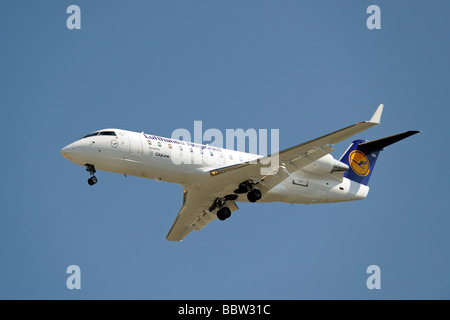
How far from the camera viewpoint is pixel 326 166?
22844mm

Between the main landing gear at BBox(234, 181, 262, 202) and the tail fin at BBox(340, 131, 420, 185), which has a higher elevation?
the tail fin at BBox(340, 131, 420, 185)

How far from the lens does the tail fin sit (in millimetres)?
24641

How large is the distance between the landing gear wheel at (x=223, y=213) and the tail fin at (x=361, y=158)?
17.0 ft

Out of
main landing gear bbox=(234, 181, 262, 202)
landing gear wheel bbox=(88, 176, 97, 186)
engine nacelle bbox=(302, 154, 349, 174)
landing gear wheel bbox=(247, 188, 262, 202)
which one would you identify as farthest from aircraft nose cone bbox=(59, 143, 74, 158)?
engine nacelle bbox=(302, 154, 349, 174)

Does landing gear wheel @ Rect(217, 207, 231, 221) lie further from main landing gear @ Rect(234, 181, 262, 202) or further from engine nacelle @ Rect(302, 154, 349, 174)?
engine nacelle @ Rect(302, 154, 349, 174)

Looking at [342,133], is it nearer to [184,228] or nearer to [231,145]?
[231,145]

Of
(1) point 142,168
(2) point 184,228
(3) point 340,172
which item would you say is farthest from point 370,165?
(1) point 142,168

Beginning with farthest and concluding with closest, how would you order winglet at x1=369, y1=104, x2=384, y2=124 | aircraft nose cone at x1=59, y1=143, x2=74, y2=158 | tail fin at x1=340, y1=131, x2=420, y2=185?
1. tail fin at x1=340, y1=131, x2=420, y2=185
2. aircraft nose cone at x1=59, y1=143, x2=74, y2=158
3. winglet at x1=369, y1=104, x2=384, y2=124

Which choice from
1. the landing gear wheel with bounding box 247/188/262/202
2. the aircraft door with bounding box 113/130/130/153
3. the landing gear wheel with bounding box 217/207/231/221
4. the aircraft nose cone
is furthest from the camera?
the landing gear wheel with bounding box 217/207/231/221

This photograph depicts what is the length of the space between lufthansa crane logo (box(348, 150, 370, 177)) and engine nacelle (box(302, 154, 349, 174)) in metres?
1.95

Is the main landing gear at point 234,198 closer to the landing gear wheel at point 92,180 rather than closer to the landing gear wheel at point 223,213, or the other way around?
the landing gear wheel at point 223,213

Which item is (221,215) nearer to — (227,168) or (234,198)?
(234,198)

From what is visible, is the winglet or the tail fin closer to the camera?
the winglet

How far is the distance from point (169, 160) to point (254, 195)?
328cm
